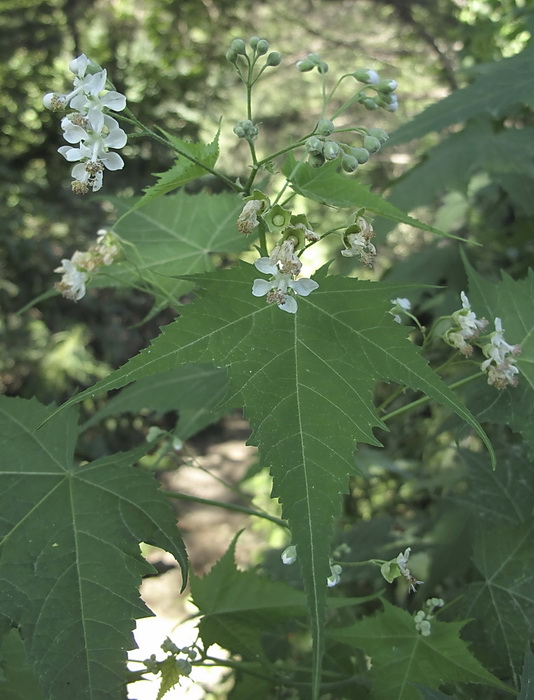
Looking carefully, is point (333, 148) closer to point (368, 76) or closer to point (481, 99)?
point (368, 76)

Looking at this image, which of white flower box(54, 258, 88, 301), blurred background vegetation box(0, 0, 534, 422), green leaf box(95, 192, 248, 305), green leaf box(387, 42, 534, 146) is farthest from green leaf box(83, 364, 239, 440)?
blurred background vegetation box(0, 0, 534, 422)

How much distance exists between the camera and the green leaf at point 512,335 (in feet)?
3.76

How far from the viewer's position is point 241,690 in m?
1.43

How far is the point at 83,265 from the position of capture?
1.29m

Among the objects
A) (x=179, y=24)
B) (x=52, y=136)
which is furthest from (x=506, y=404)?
(x=179, y=24)

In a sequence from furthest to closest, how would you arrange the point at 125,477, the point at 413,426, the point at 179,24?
the point at 179,24 < the point at 413,426 < the point at 125,477

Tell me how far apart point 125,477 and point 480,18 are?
3303 mm

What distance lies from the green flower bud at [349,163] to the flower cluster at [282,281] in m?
0.15

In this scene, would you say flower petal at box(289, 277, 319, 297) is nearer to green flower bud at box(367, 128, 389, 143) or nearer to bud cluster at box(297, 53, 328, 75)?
green flower bud at box(367, 128, 389, 143)

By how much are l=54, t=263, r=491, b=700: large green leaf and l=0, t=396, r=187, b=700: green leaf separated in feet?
0.87

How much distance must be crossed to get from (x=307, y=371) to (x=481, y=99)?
1209 mm

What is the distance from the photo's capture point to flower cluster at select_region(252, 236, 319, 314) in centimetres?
99

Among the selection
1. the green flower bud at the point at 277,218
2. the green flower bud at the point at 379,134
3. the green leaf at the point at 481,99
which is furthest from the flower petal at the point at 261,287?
the green leaf at the point at 481,99

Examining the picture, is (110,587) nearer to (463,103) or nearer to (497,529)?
(497,529)
